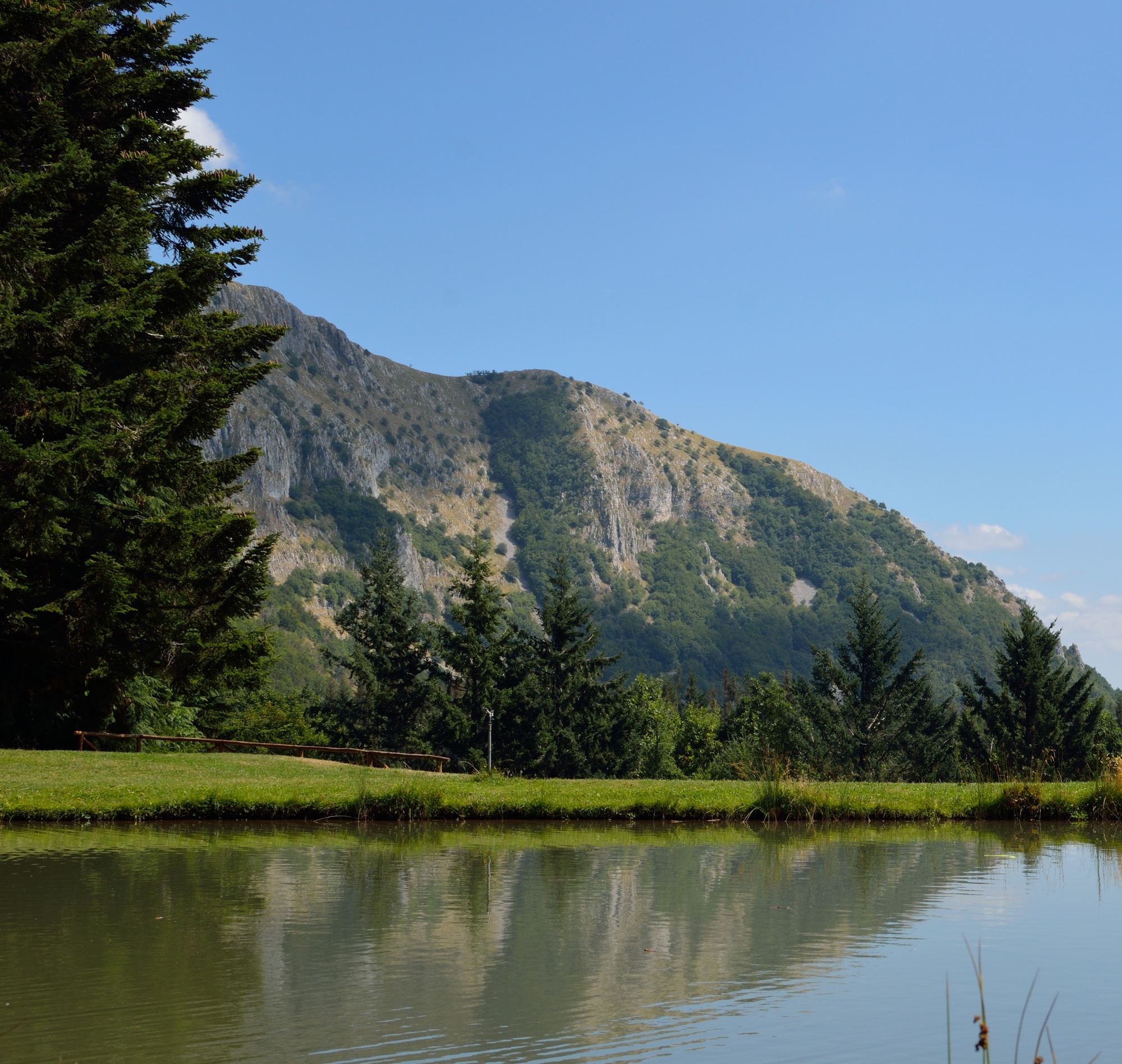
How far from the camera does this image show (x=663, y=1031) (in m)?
6.45

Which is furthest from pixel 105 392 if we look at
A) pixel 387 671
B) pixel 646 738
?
pixel 646 738

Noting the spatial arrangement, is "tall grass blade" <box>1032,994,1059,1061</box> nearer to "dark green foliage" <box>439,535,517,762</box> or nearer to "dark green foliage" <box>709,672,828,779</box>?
"dark green foliage" <box>709,672,828,779</box>

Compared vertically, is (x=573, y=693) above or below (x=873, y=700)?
below

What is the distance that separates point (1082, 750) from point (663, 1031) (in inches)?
1906

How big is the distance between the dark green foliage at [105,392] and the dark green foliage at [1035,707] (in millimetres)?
35218

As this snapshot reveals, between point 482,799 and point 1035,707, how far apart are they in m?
37.7

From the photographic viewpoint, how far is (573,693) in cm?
6006

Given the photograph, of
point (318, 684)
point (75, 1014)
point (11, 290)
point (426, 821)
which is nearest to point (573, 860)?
point (426, 821)

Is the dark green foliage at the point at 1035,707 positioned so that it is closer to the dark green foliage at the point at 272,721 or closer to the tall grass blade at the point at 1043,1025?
the dark green foliage at the point at 272,721

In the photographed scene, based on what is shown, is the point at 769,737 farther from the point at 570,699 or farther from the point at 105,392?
the point at 105,392

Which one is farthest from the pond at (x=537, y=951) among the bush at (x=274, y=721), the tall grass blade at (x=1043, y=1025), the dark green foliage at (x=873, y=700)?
the bush at (x=274, y=721)

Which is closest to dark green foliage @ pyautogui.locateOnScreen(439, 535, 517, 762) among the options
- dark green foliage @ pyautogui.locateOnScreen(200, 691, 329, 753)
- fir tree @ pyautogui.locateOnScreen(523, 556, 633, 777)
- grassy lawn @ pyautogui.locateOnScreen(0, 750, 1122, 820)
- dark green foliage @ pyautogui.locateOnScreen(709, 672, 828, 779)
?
fir tree @ pyautogui.locateOnScreen(523, 556, 633, 777)

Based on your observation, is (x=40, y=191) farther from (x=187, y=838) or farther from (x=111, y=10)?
(x=187, y=838)

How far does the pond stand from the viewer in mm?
6281
